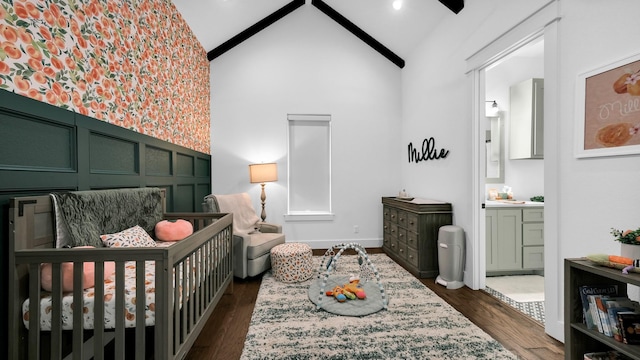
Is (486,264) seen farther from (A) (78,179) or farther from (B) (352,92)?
(A) (78,179)

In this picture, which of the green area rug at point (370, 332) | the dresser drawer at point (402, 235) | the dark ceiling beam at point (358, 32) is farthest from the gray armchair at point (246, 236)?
the dark ceiling beam at point (358, 32)

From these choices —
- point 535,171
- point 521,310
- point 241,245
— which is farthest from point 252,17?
point 521,310

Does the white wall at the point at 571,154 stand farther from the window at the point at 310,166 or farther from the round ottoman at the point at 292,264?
the window at the point at 310,166

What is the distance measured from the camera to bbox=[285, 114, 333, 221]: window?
4137 millimetres

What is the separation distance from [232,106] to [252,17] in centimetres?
122

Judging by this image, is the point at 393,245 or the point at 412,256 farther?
the point at 393,245

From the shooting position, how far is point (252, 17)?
369cm

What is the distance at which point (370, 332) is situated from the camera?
71.1 inches

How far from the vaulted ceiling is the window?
1.35 metres

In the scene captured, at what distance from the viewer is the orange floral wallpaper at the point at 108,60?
1.22m

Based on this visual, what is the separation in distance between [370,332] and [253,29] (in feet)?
13.2

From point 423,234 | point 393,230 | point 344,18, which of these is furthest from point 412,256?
point 344,18

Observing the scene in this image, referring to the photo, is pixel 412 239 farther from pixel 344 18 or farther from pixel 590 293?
pixel 344 18

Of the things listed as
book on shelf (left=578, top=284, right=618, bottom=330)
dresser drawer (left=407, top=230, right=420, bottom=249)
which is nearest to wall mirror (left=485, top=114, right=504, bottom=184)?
dresser drawer (left=407, top=230, right=420, bottom=249)
